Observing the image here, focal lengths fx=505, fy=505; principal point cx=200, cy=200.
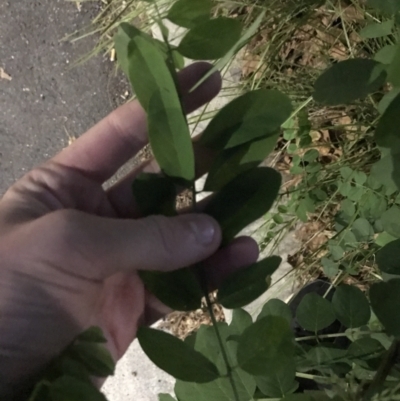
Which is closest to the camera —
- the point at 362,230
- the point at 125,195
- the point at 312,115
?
the point at 125,195

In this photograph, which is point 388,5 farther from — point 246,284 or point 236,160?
point 246,284

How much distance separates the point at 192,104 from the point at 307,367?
433 mm

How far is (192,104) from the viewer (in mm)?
778

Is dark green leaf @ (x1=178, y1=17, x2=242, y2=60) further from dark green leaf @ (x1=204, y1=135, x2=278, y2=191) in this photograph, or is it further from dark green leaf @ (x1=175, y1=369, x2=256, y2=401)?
dark green leaf @ (x1=175, y1=369, x2=256, y2=401)

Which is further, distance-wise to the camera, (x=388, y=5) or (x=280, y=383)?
(x=280, y=383)

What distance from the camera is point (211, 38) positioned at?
21.2 inches

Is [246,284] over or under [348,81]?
under

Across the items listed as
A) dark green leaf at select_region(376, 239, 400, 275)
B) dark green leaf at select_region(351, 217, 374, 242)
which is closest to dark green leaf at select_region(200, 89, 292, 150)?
dark green leaf at select_region(376, 239, 400, 275)

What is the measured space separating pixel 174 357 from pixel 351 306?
0.96 feet

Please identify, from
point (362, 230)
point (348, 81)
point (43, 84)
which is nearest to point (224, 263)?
point (348, 81)

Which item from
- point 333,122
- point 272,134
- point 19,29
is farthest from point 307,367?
point 19,29

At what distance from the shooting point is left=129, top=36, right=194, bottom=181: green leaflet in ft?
1.59

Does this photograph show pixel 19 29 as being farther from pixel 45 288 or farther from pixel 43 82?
pixel 45 288

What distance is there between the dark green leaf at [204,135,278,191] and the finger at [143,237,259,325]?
0.13 meters
